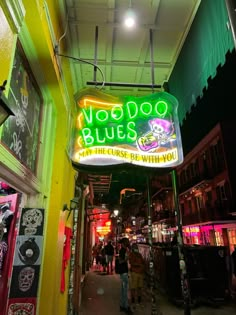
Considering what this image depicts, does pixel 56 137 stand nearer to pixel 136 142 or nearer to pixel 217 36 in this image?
pixel 136 142

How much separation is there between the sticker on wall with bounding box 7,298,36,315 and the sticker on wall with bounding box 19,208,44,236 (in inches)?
27.3

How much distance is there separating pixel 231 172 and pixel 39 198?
790 inches

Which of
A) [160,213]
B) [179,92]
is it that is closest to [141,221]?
[160,213]

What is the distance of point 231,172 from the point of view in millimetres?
20266

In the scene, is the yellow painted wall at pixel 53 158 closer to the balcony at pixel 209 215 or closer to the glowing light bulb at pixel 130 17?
the glowing light bulb at pixel 130 17

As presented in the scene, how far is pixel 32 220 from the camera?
114 inches

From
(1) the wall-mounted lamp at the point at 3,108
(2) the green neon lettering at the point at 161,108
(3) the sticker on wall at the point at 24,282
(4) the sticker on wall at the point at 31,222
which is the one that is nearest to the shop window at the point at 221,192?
(2) the green neon lettering at the point at 161,108

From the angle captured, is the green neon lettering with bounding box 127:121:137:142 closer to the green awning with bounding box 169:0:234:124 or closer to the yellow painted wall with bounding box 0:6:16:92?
the green awning with bounding box 169:0:234:124

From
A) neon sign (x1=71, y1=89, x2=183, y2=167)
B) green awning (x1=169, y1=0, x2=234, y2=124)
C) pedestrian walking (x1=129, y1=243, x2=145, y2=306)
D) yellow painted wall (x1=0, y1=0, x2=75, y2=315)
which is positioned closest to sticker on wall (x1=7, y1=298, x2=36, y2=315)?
yellow painted wall (x1=0, y1=0, x2=75, y2=315)

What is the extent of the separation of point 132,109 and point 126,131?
0.33 meters

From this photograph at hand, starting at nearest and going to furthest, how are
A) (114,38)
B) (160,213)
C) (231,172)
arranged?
(114,38) < (231,172) < (160,213)

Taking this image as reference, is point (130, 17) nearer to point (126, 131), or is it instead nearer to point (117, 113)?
point (117, 113)

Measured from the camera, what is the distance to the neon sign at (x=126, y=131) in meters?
2.79

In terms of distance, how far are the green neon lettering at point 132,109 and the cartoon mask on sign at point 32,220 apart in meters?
1.62
